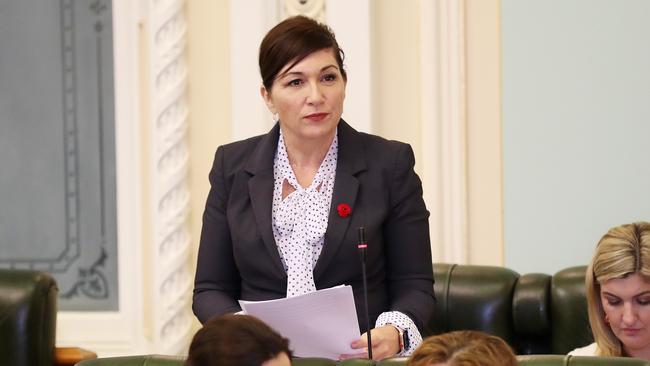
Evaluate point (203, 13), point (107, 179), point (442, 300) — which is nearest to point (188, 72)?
point (203, 13)

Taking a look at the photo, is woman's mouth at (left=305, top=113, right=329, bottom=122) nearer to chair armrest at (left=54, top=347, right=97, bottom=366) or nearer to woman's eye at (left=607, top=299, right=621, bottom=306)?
woman's eye at (left=607, top=299, right=621, bottom=306)

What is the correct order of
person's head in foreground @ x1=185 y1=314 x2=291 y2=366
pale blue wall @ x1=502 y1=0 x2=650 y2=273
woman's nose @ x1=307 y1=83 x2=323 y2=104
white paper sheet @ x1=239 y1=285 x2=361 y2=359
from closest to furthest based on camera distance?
person's head in foreground @ x1=185 y1=314 x2=291 y2=366
white paper sheet @ x1=239 y1=285 x2=361 y2=359
woman's nose @ x1=307 y1=83 x2=323 y2=104
pale blue wall @ x1=502 y1=0 x2=650 y2=273

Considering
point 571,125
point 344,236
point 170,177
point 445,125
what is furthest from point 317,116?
point 170,177

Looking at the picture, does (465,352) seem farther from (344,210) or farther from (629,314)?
(629,314)

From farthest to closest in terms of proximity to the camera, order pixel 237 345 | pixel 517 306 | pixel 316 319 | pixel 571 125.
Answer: pixel 571 125 < pixel 517 306 < pixel 316 319 < pixel 237 345

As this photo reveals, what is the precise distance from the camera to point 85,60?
4.50 metres

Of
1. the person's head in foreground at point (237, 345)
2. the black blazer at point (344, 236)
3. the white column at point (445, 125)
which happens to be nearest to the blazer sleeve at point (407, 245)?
the black blazer at point (344, 236)

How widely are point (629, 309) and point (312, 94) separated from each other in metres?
1.05

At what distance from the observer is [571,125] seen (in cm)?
404

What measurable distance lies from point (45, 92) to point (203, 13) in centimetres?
70

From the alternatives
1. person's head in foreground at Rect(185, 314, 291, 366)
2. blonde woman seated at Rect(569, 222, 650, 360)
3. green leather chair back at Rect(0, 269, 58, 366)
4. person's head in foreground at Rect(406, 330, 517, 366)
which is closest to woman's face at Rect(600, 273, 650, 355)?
blonde woman seated at Rect(569, 222, 650, 360)

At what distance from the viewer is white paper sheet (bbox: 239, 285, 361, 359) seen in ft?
8.25

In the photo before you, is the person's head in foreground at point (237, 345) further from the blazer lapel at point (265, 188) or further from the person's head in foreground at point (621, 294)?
the person's head in foreground at point (621, 294)

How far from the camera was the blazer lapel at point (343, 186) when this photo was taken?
9.09 feet
